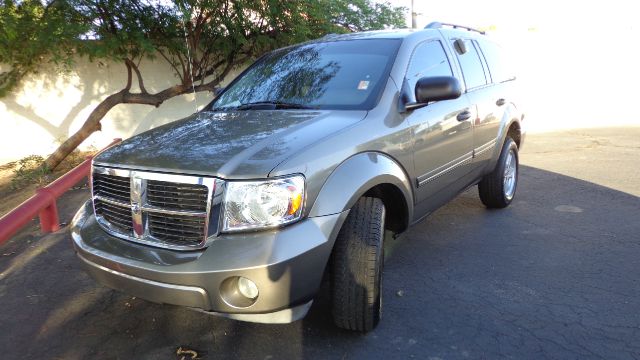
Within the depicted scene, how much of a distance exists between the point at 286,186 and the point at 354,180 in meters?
0.49

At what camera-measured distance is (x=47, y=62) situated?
9.45 m

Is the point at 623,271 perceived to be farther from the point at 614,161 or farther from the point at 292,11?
the point at 292,11

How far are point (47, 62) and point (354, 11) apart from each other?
6.37 meters

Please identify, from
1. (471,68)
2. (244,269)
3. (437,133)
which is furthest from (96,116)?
(244,269)

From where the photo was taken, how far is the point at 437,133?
3.61 metres

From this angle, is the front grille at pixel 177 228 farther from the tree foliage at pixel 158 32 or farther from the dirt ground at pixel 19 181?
the tree foliage at pixel 158 32

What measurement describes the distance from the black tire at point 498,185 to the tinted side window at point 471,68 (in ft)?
2.88

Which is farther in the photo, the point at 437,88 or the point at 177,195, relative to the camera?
the point at 437,88

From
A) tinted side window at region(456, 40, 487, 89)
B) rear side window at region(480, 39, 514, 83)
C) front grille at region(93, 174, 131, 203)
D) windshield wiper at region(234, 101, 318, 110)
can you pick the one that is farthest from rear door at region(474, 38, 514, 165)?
front grille at region(93, 174, 131, 203)

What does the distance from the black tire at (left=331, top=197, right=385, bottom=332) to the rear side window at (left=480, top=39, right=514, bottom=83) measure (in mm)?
2946

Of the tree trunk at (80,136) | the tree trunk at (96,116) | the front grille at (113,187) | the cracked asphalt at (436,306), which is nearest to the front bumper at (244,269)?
the front grille at (113,187)

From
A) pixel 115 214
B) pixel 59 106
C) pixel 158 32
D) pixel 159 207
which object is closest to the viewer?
pixel 159 207

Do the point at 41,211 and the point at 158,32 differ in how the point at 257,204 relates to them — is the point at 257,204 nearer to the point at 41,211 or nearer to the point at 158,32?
the point at 41,211

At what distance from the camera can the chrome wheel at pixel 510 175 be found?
5332 mm
